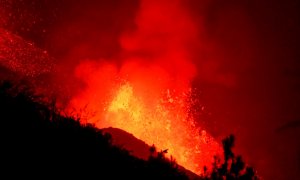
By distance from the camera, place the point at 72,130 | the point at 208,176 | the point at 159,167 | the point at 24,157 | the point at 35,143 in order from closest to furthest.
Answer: the point at 24,157, the point at 35,143, the point at 72,130, the point at 159,167, the point at 208,176

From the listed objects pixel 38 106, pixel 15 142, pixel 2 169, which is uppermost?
pixel 38 106

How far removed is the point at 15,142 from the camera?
5648mm

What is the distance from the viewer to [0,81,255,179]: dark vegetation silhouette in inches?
218

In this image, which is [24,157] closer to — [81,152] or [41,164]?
[41,164]

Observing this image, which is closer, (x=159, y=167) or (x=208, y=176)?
(x=159, y=167)

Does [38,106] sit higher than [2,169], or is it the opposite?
[38,106]

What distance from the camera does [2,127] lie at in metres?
5.74

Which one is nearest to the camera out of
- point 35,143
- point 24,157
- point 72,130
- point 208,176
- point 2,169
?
point 2,169

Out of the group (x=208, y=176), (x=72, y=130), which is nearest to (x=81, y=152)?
(x=72, y=130)

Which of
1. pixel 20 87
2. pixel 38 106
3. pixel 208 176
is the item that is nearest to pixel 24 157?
pixel 38 106

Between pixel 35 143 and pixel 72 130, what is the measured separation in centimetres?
109

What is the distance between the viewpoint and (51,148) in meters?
6.06

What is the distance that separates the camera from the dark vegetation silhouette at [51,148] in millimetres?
5530

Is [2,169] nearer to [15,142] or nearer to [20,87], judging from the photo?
[15,142]
